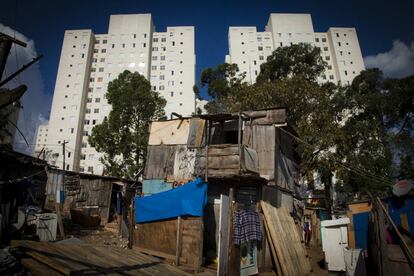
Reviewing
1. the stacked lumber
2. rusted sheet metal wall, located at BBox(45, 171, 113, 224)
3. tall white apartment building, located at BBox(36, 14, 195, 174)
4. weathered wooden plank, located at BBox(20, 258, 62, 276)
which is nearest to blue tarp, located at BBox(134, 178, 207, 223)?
the stacked lumber

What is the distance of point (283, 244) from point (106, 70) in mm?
72546

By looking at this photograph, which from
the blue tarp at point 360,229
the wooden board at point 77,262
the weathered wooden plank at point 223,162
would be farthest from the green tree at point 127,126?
the wooden board at point 77,262

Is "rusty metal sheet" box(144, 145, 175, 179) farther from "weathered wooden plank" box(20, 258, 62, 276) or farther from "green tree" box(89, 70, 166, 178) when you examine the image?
"weathered wooden plank" box(20, 258, 62, 276)

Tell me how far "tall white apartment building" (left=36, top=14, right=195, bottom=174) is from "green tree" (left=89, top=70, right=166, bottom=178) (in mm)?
38695

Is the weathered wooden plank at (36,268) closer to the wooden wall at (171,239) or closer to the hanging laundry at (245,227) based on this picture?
the wooden wall at (171,239)

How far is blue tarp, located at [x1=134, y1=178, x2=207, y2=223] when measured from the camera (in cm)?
1092

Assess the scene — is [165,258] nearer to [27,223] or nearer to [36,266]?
[36,266]

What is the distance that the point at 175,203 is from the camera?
37.1 ft

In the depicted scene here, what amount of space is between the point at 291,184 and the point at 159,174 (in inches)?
337

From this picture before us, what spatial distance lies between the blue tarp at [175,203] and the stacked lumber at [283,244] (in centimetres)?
331

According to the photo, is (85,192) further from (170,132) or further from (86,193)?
(170,132)

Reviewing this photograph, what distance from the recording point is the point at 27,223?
44.2 feet

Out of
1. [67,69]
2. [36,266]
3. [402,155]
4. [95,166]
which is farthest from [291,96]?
[67,69]

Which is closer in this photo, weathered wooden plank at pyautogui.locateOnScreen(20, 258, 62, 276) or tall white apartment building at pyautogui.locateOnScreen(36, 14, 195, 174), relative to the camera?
weathered wooden plank at pyautogui.locateOnScreen(20, 258, 62, 276)
